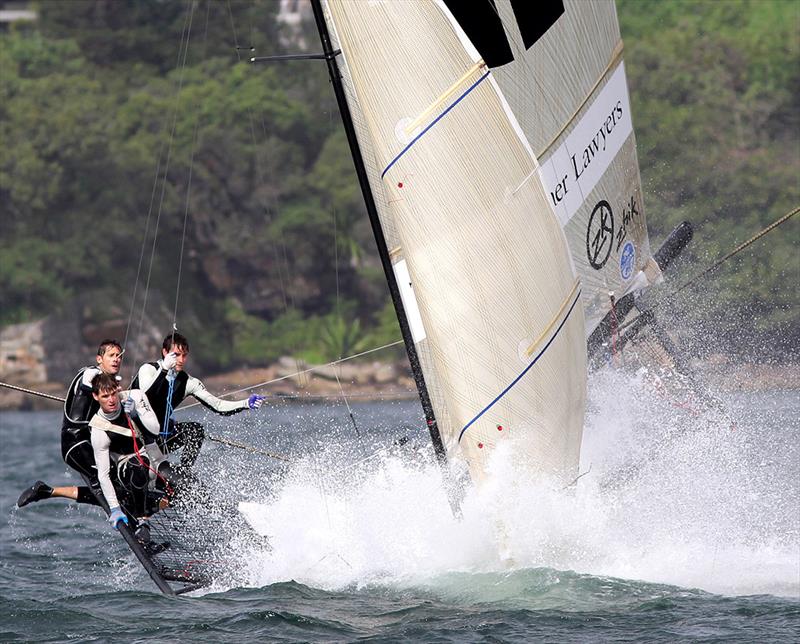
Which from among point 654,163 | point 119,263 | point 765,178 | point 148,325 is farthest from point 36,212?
point 765,178

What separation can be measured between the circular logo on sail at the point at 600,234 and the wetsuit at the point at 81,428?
10.9 ft

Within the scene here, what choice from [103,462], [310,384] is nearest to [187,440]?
[103,462]

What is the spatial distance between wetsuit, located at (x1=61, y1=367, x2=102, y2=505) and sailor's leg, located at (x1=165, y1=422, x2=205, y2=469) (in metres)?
0.43

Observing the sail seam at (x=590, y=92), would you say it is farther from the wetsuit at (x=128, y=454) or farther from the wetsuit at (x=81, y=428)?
the wetsuit at (x=81, y=428)

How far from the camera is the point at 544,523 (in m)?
7.71

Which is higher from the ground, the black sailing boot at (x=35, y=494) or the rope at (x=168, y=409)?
the rope at (x=168, y=409)

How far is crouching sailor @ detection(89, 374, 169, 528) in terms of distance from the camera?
7.65m

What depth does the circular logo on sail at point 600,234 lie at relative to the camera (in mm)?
9414

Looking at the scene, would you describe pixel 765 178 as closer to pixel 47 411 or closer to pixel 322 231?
pixel 322 231

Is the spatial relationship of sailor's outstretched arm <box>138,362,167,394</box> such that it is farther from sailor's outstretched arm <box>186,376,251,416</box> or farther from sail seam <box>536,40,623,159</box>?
sail seam <box>536,40,623,159</box>

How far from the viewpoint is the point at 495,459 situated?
772 cm

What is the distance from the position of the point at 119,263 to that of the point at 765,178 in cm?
1645

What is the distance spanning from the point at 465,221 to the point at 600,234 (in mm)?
2165

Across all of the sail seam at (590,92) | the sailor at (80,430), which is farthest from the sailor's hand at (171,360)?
the sail seam at (590,92)
